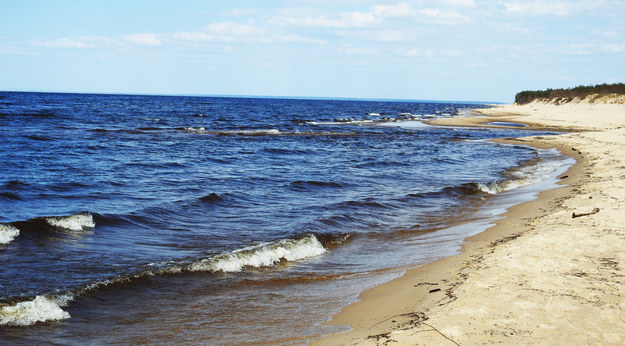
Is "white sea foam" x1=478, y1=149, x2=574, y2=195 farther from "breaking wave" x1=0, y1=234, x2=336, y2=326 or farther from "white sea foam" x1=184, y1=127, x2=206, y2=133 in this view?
"white sea foam" x1=184, y1=127, x2=206, y2=133

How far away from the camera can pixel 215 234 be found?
1171 cm

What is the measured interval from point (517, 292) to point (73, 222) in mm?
9503

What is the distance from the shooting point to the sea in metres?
6.90

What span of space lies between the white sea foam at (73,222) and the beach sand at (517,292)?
711cm

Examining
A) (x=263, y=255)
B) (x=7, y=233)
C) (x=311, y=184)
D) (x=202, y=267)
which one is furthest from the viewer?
(x=311, y=184)

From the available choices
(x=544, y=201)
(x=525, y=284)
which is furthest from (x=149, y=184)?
(x=525, y=284)

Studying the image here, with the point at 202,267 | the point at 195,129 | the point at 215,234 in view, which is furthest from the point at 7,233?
the point at 195,129

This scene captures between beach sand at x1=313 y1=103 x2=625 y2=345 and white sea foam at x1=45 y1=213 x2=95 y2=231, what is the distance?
7108mm

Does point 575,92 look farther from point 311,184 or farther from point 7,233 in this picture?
point 7,233

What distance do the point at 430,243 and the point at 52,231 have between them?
8.28 m

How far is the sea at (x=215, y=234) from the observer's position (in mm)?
6898

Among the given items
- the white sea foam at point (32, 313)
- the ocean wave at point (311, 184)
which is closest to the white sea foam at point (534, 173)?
the ocean wave at point (311, 184)

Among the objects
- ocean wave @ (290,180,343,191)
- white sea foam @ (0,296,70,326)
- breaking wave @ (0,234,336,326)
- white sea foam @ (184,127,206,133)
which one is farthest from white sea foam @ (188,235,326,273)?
white sea foam @ (184,127,206,133)

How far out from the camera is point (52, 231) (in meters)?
11.1
